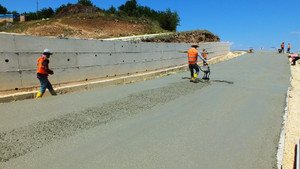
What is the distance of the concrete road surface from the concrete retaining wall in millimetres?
1059

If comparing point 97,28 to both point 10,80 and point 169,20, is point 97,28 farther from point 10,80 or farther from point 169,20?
point 10,80

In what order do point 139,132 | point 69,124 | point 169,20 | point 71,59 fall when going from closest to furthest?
point 139,132 → point 69,124 → point 71,59 → point 169,20

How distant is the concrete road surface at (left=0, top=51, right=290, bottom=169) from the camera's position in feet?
11.3

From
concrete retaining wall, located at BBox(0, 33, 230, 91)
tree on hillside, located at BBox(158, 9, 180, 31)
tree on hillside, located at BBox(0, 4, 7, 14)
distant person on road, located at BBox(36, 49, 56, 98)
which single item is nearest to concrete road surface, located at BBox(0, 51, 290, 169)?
distant person on road, located at BBox(36, 49, 56, 98)

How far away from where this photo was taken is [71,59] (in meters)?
8.59

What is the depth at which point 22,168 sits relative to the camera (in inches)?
124

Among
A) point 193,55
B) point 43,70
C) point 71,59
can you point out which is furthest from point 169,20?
point 43,70

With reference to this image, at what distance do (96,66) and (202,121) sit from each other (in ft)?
19.6

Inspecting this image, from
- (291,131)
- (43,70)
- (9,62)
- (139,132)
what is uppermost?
(9,62)

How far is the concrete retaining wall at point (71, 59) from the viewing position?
261 inches

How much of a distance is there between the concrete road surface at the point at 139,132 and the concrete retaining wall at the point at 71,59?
106 cm

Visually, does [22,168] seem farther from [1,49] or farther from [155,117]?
[1,49]

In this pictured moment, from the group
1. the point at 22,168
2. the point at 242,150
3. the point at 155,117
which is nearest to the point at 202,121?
the point at 155,117

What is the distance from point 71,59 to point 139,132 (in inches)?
209
